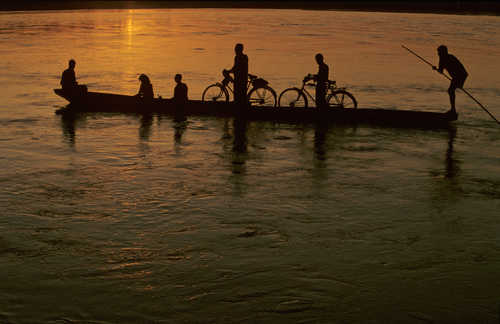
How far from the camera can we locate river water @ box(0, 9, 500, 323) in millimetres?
6191

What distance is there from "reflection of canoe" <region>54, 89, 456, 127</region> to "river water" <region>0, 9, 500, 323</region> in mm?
473

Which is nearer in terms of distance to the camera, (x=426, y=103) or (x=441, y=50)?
(x=441, y=50)

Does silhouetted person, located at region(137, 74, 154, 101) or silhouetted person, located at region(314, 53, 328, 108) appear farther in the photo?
silhouetted person, located at region(137, 74, 154, 101)

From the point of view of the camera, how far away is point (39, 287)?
6477mm

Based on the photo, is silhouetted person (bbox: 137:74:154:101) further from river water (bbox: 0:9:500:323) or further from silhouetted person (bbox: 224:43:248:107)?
silhouetted person (bbox: 224:43:248:107)

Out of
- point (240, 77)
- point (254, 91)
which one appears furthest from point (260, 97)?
point (240, 77)

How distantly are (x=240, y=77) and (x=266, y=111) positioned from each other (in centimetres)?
127

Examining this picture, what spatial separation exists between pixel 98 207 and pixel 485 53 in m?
33.7

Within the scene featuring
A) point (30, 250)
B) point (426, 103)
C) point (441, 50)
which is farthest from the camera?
point (426, 103)

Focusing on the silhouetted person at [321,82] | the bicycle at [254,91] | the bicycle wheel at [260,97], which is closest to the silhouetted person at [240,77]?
the bicycle at [254,91]

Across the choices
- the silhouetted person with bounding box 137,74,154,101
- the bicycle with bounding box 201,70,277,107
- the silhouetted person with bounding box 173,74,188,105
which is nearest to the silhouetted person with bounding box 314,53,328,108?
the bicycle with bounding box 201,70,277,107

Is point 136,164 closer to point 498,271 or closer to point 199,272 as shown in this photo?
point 199,272

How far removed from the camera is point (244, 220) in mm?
8602

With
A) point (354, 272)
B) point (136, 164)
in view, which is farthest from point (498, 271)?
point (136, 164)
